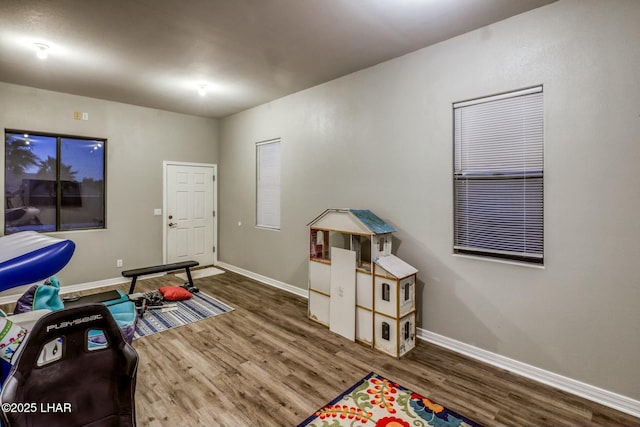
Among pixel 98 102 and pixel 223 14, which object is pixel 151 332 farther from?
pixel 98 102

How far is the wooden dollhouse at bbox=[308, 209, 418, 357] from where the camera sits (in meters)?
2.91

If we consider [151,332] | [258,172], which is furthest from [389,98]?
[151,332]

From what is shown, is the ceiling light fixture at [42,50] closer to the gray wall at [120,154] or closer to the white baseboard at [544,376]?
the gray wall at [120,154]

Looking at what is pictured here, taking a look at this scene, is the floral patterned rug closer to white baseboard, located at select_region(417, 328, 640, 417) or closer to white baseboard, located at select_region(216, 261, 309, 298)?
white baseboard, located at select_region(417, 328, 640, 417)

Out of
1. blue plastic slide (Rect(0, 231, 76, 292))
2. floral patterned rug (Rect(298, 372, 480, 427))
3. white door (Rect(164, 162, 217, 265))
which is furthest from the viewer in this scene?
white door (Rect(164, 162, 217, 265))

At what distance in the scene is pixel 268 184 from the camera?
17.1 ft

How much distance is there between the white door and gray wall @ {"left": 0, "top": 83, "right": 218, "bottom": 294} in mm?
166

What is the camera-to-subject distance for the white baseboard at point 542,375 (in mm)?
2179

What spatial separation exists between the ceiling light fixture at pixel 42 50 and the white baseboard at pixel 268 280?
12.6ft

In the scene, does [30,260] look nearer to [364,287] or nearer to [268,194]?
[364,287]

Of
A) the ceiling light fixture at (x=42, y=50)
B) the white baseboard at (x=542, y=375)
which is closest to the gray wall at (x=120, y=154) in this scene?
the ceiling light fixture at (x=42, y=50)

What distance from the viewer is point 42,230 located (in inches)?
180

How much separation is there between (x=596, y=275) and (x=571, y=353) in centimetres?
62

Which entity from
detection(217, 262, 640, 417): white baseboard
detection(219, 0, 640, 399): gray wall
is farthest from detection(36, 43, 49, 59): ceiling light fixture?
detection(217, 262, 640, 417): white baseboard
